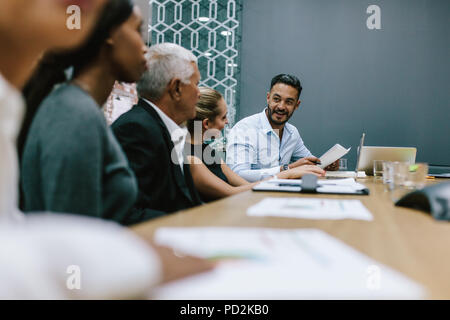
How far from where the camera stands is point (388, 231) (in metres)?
0.76

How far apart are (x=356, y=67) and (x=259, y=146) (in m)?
1.58

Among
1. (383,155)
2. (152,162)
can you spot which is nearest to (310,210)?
(152,162)

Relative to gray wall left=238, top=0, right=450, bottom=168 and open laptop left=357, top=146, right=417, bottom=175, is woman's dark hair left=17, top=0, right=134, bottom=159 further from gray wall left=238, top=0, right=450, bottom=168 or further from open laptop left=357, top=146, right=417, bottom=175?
gray wall left=238, top=0, right=450, bottom=168

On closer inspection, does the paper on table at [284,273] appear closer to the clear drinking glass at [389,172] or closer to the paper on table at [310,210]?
the paper on table at [310,210]

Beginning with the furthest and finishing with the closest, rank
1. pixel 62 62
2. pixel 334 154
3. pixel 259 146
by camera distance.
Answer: pixel 259 146 → pixel 334 154 → pixel 62 62

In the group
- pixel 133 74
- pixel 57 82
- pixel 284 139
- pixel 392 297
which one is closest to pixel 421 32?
pixel 284 139

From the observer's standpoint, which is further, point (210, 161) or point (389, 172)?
point (210, 161)

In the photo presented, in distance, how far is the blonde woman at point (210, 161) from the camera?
76.4 inches

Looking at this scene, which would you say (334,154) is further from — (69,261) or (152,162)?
(69,261)

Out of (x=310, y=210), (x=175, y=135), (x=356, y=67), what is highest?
(x=356, y=67)
